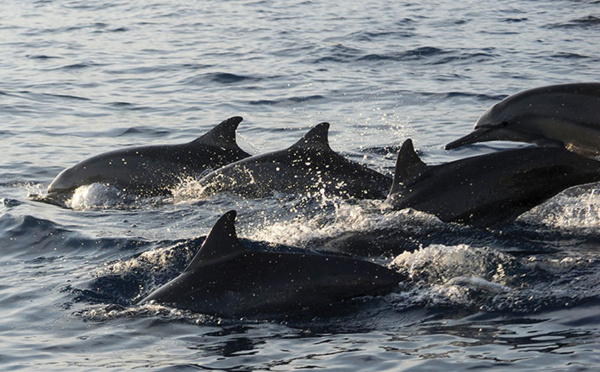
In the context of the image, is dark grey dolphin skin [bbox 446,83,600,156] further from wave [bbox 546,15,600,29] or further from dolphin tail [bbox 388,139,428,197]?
wave [bbox 546,15,600,29]

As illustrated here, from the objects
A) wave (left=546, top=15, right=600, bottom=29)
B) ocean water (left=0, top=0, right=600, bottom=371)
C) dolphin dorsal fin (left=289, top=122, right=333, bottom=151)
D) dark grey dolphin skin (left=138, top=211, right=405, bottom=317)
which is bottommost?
wave (left=546, top=15, right=600, bottom=29)

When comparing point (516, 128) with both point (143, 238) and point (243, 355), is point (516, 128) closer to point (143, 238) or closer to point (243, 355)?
point (143, 238)

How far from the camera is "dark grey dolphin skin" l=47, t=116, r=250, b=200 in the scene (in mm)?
12633

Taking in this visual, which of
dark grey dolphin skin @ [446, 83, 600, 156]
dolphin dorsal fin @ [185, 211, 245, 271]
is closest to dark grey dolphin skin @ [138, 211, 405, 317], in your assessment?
dolphin dorsal fin @ [185, 211, 245, 271]

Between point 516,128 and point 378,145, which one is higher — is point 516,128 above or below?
above

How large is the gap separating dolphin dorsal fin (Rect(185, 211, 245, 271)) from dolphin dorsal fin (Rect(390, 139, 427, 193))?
80.7 inches

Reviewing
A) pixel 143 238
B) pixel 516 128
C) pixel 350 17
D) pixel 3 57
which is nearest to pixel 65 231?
pixel 143 238

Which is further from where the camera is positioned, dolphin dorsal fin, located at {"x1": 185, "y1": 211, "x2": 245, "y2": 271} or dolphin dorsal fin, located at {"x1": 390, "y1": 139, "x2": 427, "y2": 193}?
dolphin dorsal fin, located at {"x1": 390, "y1": 139, "x2": 427, "y2": 193}

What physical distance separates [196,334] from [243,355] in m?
0.56

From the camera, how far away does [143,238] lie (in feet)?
34.6

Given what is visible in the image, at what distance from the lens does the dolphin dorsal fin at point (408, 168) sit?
941cm

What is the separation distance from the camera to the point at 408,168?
9.51 metres

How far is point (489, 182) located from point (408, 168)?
74 centimetres

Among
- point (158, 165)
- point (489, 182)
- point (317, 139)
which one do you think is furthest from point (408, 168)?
point (158, 165)
